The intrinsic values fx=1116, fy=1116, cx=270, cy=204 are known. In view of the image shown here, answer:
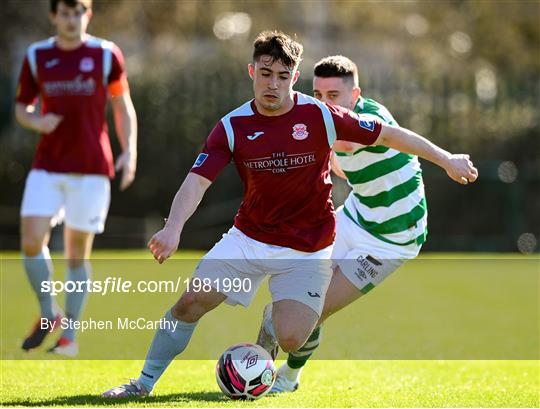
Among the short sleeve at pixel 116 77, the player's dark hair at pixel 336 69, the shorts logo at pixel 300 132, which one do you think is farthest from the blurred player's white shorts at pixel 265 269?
the short sleeve at pixel 116 77

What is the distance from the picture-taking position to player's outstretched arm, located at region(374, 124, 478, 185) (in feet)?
20.1

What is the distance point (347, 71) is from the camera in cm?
712

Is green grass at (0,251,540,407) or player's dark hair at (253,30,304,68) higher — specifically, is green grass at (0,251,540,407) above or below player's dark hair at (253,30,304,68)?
below

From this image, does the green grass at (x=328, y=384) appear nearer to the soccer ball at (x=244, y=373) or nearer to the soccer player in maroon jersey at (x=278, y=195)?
the soccer ball at (x=244, y=373)

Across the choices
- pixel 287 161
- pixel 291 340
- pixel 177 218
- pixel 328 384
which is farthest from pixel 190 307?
pixel 328 384

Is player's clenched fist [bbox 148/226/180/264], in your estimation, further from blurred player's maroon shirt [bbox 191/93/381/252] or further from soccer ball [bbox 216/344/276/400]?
soccer ball [bbox 216/344/276/400]

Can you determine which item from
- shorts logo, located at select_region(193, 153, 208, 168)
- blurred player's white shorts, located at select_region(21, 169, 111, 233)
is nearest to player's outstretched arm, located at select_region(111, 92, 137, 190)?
blurred player's white shorts, located at select_region(21, 169, 111, 233)

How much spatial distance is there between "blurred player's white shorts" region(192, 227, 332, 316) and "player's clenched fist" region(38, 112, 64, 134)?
8.09 feet

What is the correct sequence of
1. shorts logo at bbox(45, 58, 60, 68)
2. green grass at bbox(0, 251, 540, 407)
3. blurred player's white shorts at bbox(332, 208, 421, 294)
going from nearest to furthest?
green grass at bbox(0, 251, 540, 407) < blurred player's white shorts at bbox(332, 208, 421, 294) < shorts logo at bbox(45, 58, 60, 68)

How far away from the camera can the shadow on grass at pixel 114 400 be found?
19.6 ft

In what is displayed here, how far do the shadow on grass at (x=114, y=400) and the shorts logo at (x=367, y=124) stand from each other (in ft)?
5.61

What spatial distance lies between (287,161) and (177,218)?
845 mm

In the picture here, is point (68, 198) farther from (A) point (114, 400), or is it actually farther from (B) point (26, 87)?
(A) point (114, 400)

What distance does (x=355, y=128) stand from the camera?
6254 millimetres
